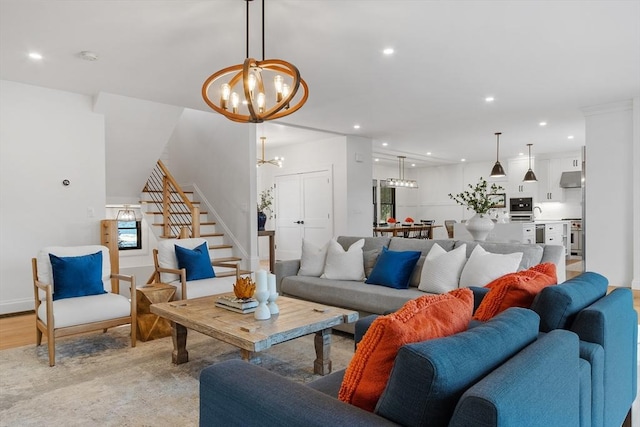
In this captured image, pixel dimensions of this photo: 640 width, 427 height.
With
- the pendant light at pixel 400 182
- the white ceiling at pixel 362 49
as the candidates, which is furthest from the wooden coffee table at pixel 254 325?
the pendant light at pixel 400 182

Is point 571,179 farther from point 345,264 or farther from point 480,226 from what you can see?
point 345,264

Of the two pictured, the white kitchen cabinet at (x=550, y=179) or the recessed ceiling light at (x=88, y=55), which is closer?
the recessed ceiling light at (x=88, y=55)

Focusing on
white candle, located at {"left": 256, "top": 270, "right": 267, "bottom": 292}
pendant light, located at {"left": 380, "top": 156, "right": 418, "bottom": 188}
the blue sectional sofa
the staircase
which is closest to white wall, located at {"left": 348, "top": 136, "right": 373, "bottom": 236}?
pendant light, located at {"left": 380, "top": 156, "right": 418, "bottom": 188}

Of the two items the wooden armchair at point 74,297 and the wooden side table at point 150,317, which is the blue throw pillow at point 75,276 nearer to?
the wooden armchair at point 74,297

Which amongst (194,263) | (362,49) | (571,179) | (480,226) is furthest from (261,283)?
(571,179)

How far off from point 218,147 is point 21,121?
3055mm

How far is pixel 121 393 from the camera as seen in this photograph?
255 cm

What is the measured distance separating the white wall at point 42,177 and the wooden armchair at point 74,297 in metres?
1.57

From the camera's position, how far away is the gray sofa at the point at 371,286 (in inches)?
133

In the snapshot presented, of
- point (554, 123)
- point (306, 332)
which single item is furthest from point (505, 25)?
point (554, 123)

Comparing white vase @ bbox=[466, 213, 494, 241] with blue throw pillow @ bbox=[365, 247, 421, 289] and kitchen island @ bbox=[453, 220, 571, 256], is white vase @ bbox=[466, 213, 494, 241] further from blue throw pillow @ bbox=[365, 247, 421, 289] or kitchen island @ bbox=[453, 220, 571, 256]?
kitchen island @ bbox=[453, 220, 571, 256]

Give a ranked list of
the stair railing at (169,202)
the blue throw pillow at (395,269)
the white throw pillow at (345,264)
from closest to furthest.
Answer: the blue throw pillow at (395,269) < the white throw pillow at (345,264) < the stair railing at (169,202)

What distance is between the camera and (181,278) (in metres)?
3.88

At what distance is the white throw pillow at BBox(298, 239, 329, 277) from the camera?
4.34 metres
